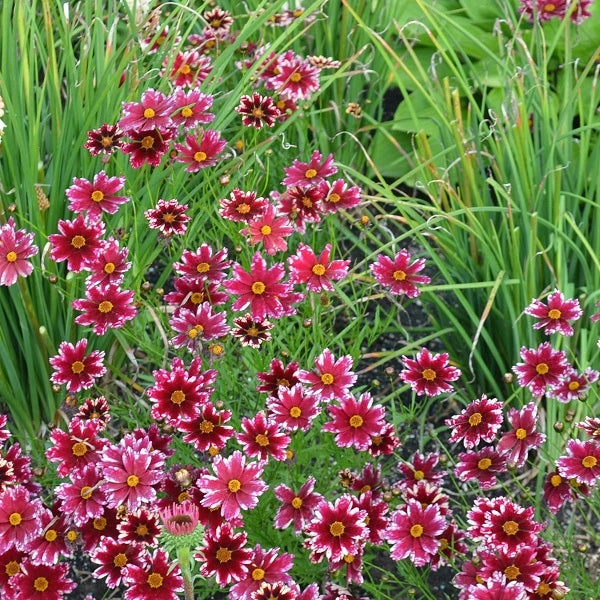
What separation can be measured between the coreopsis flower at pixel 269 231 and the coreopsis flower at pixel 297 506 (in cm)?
47

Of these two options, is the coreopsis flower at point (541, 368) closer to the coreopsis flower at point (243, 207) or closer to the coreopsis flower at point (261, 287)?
→ the coreopsis flower at point (261, 287)

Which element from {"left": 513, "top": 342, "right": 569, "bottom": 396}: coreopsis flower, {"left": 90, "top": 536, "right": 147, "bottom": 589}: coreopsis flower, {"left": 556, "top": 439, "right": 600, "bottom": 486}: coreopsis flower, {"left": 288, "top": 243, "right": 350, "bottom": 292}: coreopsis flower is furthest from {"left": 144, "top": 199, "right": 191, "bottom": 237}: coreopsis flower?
{"left": 556, "top": 439, "right": 600, "bottom": 486}: coreopsis flower

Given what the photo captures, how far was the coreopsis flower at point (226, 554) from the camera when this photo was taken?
1.82 metres

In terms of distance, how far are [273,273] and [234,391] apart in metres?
0.33

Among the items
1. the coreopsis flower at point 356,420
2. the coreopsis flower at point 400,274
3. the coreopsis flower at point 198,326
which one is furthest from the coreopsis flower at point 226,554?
the coreopsis flower at point 400,274

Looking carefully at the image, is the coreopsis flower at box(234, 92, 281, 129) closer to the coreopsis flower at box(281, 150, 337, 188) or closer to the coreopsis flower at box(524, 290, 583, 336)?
the coreopsis flower at box(281, 150, 337, 188)

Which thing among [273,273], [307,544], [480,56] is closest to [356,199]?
[273,273]

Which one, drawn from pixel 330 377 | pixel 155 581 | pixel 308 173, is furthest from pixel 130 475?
pixel 308 173

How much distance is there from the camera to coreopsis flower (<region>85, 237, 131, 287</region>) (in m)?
1.99

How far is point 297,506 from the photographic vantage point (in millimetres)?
1928

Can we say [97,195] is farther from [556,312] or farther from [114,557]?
[556,312]

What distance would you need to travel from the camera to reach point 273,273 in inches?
78.7

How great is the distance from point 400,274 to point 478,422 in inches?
13.7

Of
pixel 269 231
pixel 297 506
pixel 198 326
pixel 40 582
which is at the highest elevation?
pixel 269 231
